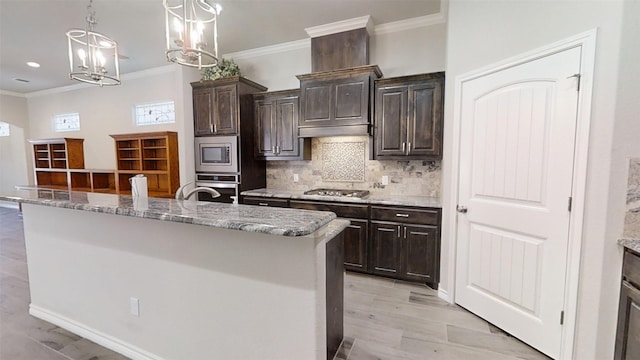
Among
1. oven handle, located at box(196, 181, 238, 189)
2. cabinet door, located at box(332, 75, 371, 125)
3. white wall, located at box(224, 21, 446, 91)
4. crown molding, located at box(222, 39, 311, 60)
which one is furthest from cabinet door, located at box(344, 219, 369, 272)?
crown molding, located at box(222, 39, 311, 60)

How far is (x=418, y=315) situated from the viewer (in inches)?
95.7

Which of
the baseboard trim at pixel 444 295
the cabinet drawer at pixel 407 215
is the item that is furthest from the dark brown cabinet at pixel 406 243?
the baseboard trim at pixel 444 295

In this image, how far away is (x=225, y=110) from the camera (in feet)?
12.6

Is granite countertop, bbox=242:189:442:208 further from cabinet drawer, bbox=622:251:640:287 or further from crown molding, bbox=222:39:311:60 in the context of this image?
crown molding, bbox=222:39:311:60

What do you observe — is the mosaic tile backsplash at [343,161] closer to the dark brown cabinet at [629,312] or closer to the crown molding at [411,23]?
the crown molding at [411,23]

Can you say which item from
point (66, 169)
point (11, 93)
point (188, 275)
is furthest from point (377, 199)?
point (11, 93)

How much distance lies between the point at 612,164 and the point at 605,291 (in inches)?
29.1

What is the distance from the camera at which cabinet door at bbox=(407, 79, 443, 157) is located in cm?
301

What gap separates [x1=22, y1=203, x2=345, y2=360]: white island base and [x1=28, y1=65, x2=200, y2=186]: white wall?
7.77 ft

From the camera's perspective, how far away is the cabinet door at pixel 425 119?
9.87ft

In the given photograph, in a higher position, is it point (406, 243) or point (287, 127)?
point (287, 127)

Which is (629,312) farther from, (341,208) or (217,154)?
(217,154)

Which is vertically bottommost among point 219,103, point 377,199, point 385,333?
point 385,333

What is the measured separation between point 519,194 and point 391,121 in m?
1.54
